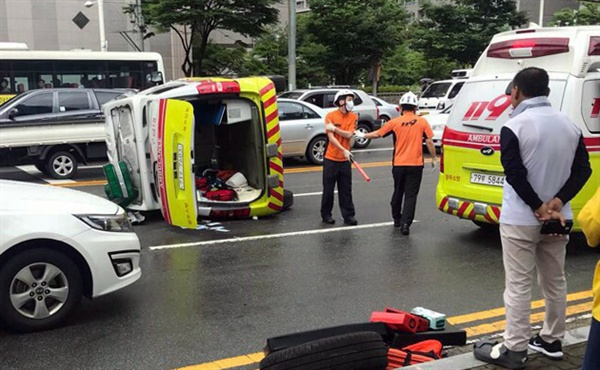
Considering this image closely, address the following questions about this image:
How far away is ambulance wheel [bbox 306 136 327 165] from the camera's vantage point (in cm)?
1423

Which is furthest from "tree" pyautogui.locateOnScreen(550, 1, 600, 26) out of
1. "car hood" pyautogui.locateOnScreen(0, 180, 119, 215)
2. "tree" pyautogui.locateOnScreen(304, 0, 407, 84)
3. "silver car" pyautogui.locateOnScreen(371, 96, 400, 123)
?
"car hood" pyautogui.locateOnScreen(0, 180, 119, 215)

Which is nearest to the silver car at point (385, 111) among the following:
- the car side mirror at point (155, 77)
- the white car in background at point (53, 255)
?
the car side mirror at point (155, 77)

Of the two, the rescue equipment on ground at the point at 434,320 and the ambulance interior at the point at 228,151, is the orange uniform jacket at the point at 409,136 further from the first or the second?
the rescue equipment on ground at the point at 434,320

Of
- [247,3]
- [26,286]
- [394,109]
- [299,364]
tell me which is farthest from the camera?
[247,3]

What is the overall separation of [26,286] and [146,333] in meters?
0.96

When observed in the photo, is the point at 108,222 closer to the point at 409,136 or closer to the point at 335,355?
the point at 335,355

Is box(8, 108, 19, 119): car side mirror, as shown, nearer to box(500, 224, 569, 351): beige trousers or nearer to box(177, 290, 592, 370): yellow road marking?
box(177, 290, 592, 370): yellow road marking

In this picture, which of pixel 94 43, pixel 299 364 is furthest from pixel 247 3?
pixel 299 364

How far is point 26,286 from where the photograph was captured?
4.58m

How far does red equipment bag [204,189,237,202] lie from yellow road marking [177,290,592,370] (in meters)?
4.55

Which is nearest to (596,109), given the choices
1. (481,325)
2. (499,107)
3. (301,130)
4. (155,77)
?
(499,107)

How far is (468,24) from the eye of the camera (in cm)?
3244

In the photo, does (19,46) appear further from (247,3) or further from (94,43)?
(94,43)

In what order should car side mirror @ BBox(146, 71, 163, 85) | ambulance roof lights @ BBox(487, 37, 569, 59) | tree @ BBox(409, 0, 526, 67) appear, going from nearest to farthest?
1. ambulance roof lights @ BBox(487, 37, 569, 59)
2. car side mirror @ BBox(146, 71, 163, 85)
3. tree @ BBox(409, 0, 526, 67)
